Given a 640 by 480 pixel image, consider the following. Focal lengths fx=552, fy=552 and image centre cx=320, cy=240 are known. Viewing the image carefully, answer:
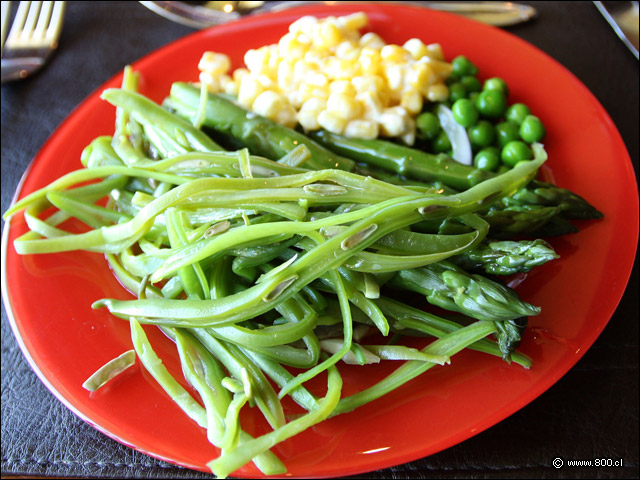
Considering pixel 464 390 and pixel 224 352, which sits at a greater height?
pixel 464 390

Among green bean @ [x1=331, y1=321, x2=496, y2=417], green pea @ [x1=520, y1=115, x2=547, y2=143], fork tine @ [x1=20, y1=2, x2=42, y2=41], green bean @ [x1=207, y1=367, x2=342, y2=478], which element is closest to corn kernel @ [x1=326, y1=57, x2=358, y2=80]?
green pea @ [x1=520, y1=115, x2=547, y2=143]

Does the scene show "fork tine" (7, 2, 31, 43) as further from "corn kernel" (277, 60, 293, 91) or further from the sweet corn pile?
"corn kernel" (277, 60, 293, 91)

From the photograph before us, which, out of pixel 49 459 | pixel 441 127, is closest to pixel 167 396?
pixel 49 459

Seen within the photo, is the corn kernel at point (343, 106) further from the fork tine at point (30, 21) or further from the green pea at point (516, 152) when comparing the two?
the fork tine at point (30, 21)

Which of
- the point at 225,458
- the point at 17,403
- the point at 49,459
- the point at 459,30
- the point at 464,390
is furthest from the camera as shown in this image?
Answer: the point at 459,30

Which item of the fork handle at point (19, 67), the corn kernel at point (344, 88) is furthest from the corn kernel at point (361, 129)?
the fork handle at point (19, 67)

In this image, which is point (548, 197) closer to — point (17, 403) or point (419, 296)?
point (419, 296)
